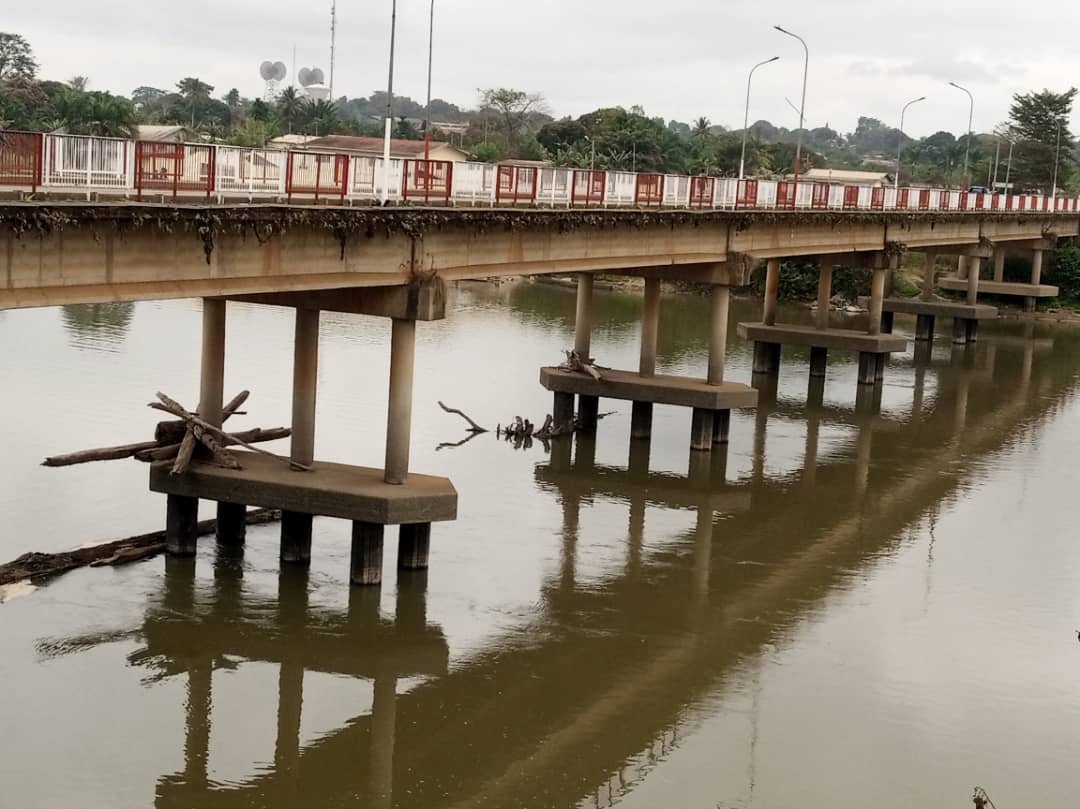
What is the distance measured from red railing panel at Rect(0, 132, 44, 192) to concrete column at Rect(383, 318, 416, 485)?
319 inches

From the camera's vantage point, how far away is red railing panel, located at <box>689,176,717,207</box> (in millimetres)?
39562

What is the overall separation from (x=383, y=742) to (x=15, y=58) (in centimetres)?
11020

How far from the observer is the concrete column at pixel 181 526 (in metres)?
26.3

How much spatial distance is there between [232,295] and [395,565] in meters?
5.69

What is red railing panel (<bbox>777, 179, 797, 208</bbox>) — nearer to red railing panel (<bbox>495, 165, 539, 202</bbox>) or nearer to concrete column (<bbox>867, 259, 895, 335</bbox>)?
concrete column (<bbox>867, 259, 895, 335</bbox>)

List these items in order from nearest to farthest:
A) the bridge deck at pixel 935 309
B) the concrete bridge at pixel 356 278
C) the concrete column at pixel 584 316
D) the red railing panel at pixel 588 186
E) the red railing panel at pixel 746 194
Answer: the concrete bridge at pixel 356 278
the red railing panel at pixel 588 186
the concrete column at pixel 584 316
the red railing panel at pixel 746 194
the bridge deck at pixel 935 309

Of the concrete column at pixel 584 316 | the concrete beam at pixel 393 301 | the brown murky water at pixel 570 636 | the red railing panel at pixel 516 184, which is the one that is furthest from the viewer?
the concrete column at pixel 584 316

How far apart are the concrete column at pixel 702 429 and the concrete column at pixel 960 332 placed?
33.3 m

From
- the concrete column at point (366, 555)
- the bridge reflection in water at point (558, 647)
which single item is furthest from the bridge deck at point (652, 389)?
the concrete column at point (366, 555)

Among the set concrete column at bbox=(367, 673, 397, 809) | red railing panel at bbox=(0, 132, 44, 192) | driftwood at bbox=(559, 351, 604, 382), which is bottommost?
concrete column at bbox=(367, 673, 397, 809)

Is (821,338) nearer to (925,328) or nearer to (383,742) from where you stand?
(925,328)

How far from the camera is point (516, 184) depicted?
31094mm

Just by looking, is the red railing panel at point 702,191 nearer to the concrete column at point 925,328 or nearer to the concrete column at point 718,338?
the concrete column at point 718,338

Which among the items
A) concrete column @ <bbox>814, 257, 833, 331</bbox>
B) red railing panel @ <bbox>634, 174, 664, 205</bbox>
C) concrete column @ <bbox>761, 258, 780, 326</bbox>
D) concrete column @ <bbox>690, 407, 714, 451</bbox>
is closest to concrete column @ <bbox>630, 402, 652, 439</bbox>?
concrete column @ <bbox>690, 407, 714, 451</bbox>
